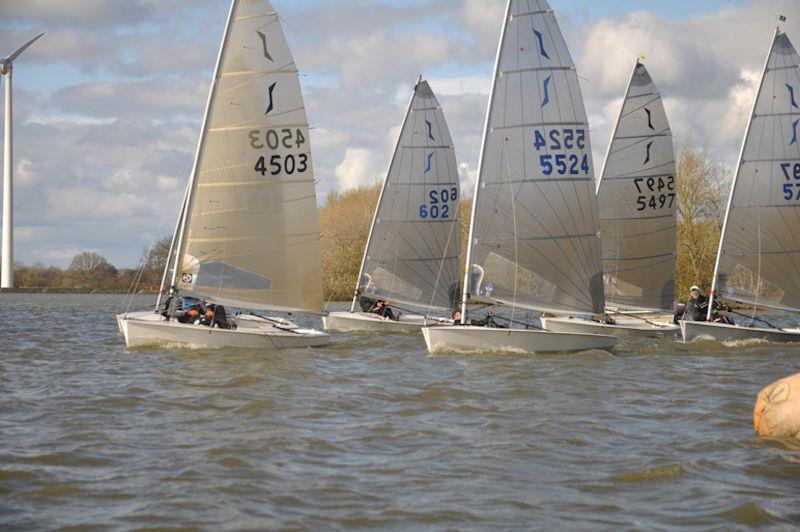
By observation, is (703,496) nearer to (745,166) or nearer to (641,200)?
(745,166)

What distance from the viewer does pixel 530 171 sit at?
20797 millimetres

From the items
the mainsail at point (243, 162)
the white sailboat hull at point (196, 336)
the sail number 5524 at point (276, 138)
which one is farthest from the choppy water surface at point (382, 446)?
the sail number 5524 at point (276, 138)

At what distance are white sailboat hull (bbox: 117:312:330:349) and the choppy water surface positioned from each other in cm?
43

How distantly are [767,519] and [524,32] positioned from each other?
1450 centimetres

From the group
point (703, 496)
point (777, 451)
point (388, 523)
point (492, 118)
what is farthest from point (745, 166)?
point (388, 523)

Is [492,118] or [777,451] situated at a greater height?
[492,118]

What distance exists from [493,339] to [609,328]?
295 inches

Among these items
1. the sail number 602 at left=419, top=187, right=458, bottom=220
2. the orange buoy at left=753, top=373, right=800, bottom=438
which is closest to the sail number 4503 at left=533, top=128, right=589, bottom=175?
the sail number 602 at left=419, top=187, right=458, bottom=220

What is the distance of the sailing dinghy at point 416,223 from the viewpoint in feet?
95.3

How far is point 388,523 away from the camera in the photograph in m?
7.94

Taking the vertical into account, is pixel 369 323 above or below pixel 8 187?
below

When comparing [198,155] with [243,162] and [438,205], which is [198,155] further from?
[438,205]

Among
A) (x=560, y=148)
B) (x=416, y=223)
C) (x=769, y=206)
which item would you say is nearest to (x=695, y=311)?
(x=769, y=206)

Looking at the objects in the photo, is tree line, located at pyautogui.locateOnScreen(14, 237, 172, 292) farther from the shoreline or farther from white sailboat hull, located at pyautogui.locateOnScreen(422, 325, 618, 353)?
white sailboat hull, located at pyautogui.locateOnScreen(422, 325, 618, 353)
